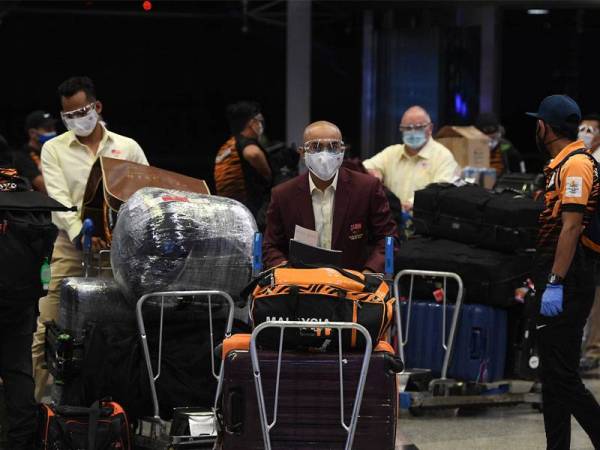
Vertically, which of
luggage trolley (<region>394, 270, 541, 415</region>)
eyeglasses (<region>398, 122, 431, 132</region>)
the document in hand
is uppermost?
eyeglasses (<region>398, 122, 431, 132</region>)

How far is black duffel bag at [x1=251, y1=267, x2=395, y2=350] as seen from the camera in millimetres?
5086

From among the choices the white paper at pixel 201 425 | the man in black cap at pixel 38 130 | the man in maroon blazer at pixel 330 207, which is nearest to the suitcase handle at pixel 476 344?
the man in maroon blazer at pixel 330 207

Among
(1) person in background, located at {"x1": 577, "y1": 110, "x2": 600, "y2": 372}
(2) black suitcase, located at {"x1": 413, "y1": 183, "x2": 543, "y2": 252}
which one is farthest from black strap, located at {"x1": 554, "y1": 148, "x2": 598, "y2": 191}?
(1) person in background, located at {"x1": 577, "y1": 110, "x2": 600, "y2": 372}

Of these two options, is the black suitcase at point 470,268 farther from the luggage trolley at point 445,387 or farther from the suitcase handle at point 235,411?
the suitcase handle at point 235,411

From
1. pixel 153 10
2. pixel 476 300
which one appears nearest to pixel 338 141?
pixel 476 300

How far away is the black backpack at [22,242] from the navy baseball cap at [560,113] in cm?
247

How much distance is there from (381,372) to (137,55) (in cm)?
1303

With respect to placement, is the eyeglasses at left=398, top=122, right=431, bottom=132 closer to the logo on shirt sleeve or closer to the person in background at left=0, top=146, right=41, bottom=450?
the logo on shirt sleeve

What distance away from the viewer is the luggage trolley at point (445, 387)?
805cm

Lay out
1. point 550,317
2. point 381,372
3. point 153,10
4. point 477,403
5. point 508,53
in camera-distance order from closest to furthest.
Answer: point 381,372, point 550,317, point 477,403, point 153,10, point 508,53

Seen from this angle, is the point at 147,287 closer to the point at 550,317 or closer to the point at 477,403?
the point at 550,317

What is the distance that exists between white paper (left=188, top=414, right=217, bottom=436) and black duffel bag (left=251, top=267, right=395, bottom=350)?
1.17m

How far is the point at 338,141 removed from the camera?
256 inches

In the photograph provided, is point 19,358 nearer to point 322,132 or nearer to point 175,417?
point 175,417
